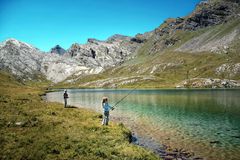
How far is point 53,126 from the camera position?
28.5 meters

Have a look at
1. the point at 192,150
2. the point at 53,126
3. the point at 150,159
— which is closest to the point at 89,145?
the point at 150,159

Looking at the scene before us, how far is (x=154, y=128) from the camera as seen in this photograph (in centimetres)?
4012

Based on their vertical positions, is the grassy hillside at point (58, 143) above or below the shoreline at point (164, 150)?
above

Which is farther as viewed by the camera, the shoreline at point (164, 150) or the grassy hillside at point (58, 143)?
the shoreline at point (164, 150)

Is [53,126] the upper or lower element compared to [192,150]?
upper

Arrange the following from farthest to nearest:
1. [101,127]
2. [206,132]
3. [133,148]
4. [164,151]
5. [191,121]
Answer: [191,121], [206,132], [101,127], [164,151], [133,148]

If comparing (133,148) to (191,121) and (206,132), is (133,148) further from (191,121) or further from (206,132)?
(191,121)

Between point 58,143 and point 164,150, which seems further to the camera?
point 164,150

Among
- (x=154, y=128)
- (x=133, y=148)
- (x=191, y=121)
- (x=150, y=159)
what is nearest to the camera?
(x=150, y=159)

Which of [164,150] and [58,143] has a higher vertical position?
[58,143]

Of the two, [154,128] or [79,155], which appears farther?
[154,128]

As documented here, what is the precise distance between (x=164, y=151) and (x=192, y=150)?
10.7 feet

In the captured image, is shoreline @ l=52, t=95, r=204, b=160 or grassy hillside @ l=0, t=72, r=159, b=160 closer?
grassy hillside @ l=0, t=72, r=159, b=160

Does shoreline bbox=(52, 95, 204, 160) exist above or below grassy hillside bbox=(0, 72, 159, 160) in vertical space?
below
